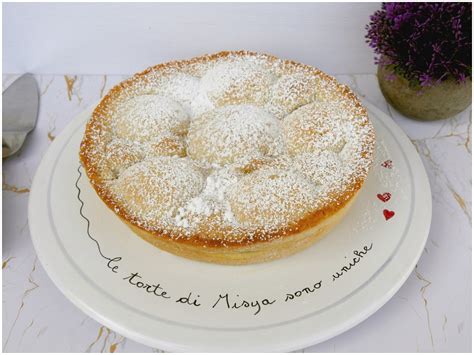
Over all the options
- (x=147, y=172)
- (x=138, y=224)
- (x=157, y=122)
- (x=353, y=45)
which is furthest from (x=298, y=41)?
(x=138, y=224)

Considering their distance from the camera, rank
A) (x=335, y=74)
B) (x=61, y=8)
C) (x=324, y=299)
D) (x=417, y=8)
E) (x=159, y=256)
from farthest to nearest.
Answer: (x=335, y=74) → (x=61, y=8) → (x=417, y=8) → (x=159, y=256) → (x=324, y=299)

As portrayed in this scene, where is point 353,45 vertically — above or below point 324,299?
above

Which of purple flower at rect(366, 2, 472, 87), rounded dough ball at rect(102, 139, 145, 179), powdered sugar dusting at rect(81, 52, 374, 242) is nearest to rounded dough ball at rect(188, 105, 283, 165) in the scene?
powdered sugar dusting at rect(81, 52, 374, 242)

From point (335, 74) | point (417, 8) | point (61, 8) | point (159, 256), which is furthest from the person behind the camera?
point (335, 74)

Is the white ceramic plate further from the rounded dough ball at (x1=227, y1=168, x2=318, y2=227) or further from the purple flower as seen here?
the purple flower

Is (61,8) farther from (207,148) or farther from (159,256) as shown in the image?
(159,256)

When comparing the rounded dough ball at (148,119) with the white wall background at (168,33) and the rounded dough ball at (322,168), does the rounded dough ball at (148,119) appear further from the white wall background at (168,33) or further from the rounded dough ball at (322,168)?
the white wall background at (168,33)

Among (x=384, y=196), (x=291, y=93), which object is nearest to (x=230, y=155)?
(x=291, y=93)
